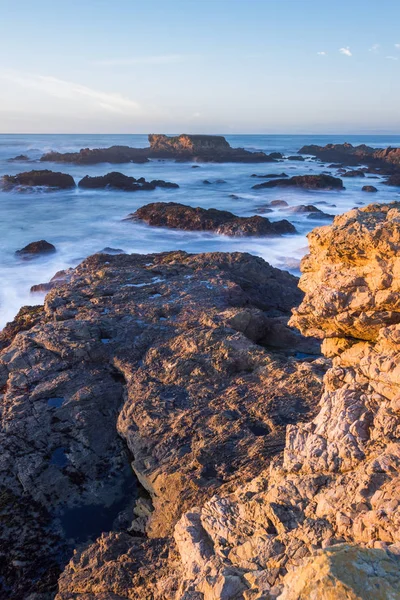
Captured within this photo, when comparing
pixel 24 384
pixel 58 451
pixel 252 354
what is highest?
pixel 252 354

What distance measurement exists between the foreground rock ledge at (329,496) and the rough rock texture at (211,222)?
1497 centimetres

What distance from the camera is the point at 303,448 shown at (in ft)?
13.0

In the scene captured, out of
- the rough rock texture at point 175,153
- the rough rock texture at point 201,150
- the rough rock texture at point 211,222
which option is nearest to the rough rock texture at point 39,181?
the rough rock texture at point 211,222

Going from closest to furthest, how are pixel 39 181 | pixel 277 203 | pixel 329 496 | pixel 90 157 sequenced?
pixel 329 496 → pixel 277 203 → pixel 39 181 → pixel 90 157

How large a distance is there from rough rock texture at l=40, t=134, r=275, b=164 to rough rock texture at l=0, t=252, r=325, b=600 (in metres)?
53.5

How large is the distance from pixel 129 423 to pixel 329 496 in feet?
10.5

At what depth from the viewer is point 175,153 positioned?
221 feet

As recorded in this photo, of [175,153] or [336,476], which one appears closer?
[336,476]

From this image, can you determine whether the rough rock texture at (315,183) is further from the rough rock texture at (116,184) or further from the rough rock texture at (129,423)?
the rough rock texture at (129,423)

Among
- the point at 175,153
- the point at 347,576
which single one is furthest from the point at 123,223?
the point at 175,153

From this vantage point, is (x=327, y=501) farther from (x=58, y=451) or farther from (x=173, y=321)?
(x=173, y=321)

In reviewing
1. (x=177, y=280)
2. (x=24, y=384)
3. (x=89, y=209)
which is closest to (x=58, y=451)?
(x=24, y=384)

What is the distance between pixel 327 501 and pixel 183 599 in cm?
123

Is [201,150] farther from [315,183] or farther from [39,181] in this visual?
[39,181]
